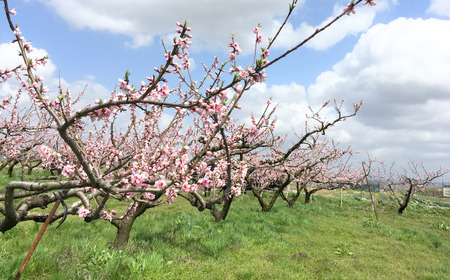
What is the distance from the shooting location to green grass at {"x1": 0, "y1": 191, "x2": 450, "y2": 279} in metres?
4.95

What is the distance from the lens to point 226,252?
24.7ft

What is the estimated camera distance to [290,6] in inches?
104

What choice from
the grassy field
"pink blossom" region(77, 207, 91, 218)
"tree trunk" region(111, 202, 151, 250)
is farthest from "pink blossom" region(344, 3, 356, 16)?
"tree trunk" region(111, 202, 151, 250)

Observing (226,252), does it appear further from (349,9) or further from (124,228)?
(349,9)

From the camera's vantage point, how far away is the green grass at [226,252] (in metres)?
4.95

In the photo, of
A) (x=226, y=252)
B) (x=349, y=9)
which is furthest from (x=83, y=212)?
(x=226, y=252)

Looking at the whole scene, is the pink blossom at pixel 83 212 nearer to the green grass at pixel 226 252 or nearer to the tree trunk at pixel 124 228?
the green grass at pixel 226 252

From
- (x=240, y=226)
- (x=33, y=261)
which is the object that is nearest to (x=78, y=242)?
(x=33, y=261)

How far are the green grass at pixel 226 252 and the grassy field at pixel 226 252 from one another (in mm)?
15

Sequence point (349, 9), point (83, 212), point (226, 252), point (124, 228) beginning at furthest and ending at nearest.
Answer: point (226, 252) → point (124, 228) → point (83, 212) → point (349, 9)

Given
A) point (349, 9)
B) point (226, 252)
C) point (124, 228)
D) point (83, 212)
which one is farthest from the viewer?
point (226, 252)

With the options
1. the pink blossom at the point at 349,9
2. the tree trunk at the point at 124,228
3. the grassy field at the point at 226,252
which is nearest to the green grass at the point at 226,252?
the grassy field at the point at 226,252

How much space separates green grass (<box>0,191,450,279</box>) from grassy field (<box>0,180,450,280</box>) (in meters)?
0.01

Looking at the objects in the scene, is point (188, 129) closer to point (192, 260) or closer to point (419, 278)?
point (192, 260)
